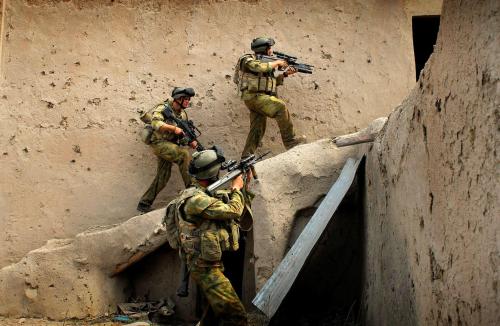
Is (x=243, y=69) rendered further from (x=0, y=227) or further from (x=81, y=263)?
(x=0, y=227)

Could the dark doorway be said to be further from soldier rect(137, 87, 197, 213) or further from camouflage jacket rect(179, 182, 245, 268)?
camouflage jacket rect(179, 182, 245, 268)

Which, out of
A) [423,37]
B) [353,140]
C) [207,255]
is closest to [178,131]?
[353,140]

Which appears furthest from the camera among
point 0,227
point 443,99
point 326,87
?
point 326,87

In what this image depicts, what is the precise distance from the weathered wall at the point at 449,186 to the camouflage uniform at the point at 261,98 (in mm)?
2409

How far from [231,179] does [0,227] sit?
3512mm

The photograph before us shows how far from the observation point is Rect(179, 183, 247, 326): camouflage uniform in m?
4.00

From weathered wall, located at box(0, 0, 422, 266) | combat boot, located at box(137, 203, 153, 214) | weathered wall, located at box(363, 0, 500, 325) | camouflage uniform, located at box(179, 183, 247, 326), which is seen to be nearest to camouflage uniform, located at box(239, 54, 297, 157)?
weathered wall, located at box(0, 0, 422, 266)

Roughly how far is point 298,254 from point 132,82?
3.43m

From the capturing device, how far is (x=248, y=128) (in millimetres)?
6859

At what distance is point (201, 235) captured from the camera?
160 inches

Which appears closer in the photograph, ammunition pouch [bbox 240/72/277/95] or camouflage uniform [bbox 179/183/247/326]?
camouflage uniform [bbox 179/183/247/326]

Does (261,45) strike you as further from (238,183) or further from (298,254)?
(298,254)

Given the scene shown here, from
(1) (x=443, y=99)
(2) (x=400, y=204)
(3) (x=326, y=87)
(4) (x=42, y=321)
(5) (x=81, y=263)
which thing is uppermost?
(3) (x=326, y=87)

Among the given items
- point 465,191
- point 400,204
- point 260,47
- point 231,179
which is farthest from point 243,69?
point 465,191
